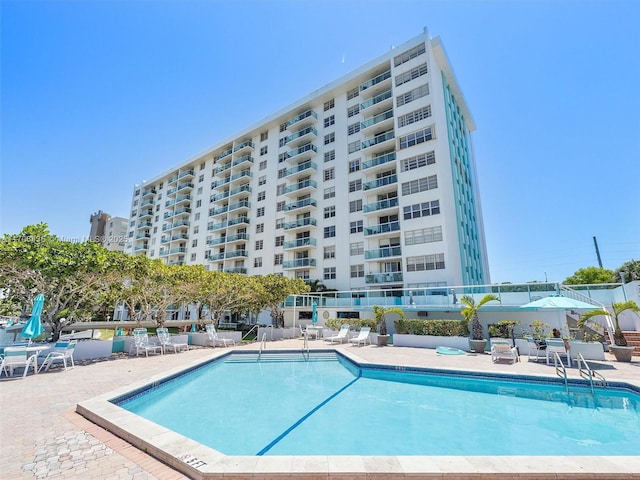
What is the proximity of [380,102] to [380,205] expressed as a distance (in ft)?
37.6

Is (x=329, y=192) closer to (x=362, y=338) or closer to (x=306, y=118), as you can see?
(x=306, y=118)

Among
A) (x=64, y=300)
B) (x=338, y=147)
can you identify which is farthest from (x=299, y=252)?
(x=64, y=300)

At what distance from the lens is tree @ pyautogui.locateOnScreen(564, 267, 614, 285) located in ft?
141

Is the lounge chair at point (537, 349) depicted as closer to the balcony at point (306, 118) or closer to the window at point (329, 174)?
the window at point (329, 174)

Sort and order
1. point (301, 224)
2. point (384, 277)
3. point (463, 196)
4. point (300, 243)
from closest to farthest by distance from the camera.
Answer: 1. point (384, 277)
2. point (463, 196)
3. point (300, 243)
4. point (301, 224)

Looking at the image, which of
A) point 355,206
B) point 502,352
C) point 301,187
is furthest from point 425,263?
point 301,187

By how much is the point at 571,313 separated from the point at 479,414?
49.8 ft

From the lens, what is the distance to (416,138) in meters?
29.2

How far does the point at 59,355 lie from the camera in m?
11.2

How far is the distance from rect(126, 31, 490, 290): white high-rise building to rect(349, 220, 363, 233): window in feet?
0.39

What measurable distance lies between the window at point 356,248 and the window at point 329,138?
44.8ft

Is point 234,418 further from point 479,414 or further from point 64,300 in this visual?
point 64,300

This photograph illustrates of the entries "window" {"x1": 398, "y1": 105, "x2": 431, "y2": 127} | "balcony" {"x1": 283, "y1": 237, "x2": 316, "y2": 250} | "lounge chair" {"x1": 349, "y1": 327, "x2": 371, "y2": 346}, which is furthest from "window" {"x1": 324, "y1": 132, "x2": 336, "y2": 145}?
"lounge chair" {"x1": 349, "y1": 327, "x2": 371, "y2": 346}

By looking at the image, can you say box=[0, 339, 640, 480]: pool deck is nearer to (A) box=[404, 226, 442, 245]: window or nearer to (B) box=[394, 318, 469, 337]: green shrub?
(B) box=[394, 318, 469, 337]: green shrub
